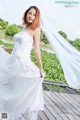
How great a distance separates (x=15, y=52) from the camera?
5078 mm

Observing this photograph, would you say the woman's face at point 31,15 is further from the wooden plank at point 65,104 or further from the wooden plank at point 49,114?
the wooden plank at point 65,104

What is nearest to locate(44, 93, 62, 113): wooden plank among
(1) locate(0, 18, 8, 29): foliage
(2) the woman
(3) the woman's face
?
(2) the woman

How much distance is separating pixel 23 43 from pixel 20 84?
581mm

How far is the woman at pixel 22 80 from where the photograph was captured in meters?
5.02

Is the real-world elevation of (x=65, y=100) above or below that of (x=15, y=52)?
below

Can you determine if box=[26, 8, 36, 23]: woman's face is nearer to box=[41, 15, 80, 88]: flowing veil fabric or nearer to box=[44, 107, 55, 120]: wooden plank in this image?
box=[41, 15, 80, 88]: flowing veil fabric

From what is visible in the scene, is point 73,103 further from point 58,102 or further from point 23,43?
point 23,43

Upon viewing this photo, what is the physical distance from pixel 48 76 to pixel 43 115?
7.32 m

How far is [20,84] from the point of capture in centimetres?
512

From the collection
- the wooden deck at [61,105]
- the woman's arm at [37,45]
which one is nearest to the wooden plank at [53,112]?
the wooden deck at [61,105]

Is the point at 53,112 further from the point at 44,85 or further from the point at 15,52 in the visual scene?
the point at 44,85

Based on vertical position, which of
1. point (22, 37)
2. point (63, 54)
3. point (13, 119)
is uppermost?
point (22, 37)

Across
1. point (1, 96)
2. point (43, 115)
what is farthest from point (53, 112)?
point (1, 96)

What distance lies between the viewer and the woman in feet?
16.5
